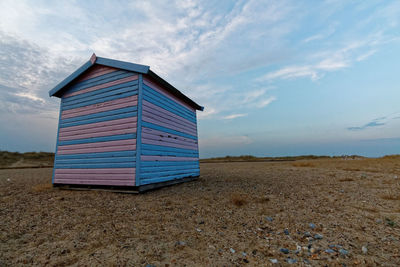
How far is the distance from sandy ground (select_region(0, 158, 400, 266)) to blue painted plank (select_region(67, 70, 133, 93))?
4717 mm

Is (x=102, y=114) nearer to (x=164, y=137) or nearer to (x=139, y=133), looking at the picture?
(x=139, y=133)

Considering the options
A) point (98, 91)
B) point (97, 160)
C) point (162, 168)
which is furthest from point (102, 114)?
point (162, 168)

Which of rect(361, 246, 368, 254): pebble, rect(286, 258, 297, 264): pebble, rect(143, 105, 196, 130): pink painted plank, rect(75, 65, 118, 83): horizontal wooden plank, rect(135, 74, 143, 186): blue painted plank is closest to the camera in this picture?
rect(286, 258, 297, 264): pebble

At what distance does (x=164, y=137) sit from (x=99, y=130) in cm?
265

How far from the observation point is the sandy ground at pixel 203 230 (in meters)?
2.76

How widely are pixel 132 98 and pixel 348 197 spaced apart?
8023 millimetres

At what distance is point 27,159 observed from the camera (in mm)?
25844

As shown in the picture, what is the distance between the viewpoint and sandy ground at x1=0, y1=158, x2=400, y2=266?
2758 millimetres

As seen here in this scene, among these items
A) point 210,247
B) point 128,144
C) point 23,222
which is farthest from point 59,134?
point 210,247

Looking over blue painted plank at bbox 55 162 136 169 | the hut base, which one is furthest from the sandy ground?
blue painted plank at bbox 55 162 136 169

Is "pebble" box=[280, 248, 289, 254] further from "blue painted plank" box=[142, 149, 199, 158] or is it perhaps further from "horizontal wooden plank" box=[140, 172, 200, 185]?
"blue painted plank" box=[142, 149, 199, 158]

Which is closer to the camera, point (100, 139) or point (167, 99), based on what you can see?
point (100, 139)

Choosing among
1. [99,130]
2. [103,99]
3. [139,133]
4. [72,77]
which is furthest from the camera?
[72,77]

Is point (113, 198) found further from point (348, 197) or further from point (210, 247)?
point (348, 197)
